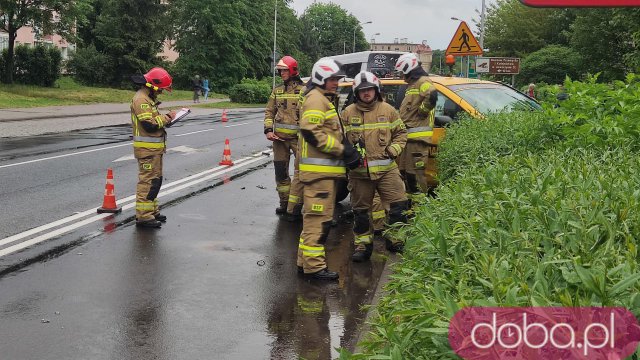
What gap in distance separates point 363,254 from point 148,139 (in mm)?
3059

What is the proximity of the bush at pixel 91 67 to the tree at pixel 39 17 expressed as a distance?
33.7 feet

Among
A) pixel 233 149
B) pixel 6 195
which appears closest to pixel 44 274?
pixel 6 195

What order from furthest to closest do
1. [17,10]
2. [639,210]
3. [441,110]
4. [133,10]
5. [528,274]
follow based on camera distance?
[133,10], [17,10], [441,110], [639,210], [528,274]

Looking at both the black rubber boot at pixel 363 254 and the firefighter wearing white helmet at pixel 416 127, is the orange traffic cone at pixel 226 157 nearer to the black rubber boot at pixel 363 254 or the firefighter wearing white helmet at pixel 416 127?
the firefighter wearing white helmet at pixel 416 127

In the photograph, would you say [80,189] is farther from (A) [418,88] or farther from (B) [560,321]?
(B) [560,321]

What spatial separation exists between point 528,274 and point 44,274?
5223 mm

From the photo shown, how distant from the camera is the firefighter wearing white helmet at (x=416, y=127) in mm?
8969

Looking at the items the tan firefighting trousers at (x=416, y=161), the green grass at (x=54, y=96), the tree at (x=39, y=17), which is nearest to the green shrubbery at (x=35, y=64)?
the green grass at (x=54, y=96)

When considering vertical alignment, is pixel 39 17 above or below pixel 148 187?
above

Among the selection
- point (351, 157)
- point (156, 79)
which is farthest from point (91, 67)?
point (351, 157)

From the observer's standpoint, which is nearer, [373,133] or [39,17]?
[373,133]

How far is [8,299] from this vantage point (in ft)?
19.5

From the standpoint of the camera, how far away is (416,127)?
899 centimetres

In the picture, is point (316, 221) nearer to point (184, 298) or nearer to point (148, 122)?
point (184, 298)
